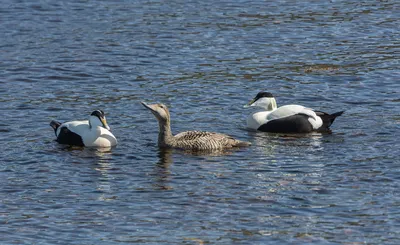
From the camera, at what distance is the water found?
41.2ft

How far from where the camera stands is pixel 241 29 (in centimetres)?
2544

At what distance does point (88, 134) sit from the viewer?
55.0ft

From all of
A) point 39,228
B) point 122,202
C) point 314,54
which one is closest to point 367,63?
point 314,54

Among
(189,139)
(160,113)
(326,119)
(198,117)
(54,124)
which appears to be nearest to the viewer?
(189,139)

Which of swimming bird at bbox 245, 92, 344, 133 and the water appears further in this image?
swimming bird at bbox 245, 92, 344, 133

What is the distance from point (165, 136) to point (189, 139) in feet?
1.29

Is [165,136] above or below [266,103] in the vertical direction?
below

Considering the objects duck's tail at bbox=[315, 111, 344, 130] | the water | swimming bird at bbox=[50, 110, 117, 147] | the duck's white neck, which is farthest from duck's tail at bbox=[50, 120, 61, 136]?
duck's tail at bbox=[315, 111, 344, 130]

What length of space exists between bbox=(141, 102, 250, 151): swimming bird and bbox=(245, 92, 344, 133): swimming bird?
141 centimetres

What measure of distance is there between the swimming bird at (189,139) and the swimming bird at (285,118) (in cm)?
141

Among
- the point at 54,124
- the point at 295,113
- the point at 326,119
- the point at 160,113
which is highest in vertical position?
the point at 160,113

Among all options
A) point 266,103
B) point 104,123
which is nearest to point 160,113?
point 104,123

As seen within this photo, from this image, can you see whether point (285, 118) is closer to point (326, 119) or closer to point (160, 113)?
point (326, 119)

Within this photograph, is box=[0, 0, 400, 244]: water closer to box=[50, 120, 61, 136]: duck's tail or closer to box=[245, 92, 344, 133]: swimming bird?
box=[245, 92, 344, 133]: swimming bird
